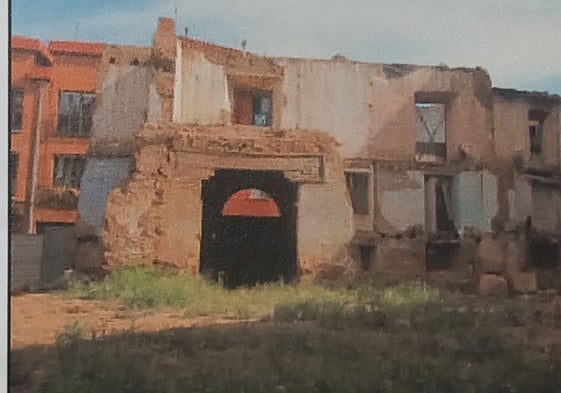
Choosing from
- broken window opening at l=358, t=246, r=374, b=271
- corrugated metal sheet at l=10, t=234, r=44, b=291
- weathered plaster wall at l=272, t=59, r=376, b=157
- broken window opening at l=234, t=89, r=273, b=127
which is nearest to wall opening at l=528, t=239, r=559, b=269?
broken window opening at l=358, t=246, r=374, b=271

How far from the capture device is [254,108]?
2934 mm

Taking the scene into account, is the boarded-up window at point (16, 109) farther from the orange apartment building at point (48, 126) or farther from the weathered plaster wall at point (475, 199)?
the weathered plaster wall at point (475, 199)

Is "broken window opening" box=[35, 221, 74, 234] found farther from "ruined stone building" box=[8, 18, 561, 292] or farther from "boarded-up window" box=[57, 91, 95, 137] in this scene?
"boarded-up window" box=[57, 91, 95, 137]

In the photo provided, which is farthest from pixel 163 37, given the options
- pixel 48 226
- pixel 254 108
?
pixel 48 226

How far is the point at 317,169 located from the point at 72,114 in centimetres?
87

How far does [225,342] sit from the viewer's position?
9.07ft

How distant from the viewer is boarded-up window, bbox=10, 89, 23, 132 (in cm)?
267

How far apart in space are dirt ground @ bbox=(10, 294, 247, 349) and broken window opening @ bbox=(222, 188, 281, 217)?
1.23 ft

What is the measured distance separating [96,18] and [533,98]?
1.60 metres

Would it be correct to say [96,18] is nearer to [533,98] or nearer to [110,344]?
[110,344]

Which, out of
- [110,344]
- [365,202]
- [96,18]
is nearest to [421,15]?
[365,202]

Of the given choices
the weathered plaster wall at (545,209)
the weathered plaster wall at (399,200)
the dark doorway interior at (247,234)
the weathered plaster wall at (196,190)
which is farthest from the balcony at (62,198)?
the weathered plaster wall at (545,209)

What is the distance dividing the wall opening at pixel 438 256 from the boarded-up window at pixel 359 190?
0.86 ft

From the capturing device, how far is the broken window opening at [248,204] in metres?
2.86
